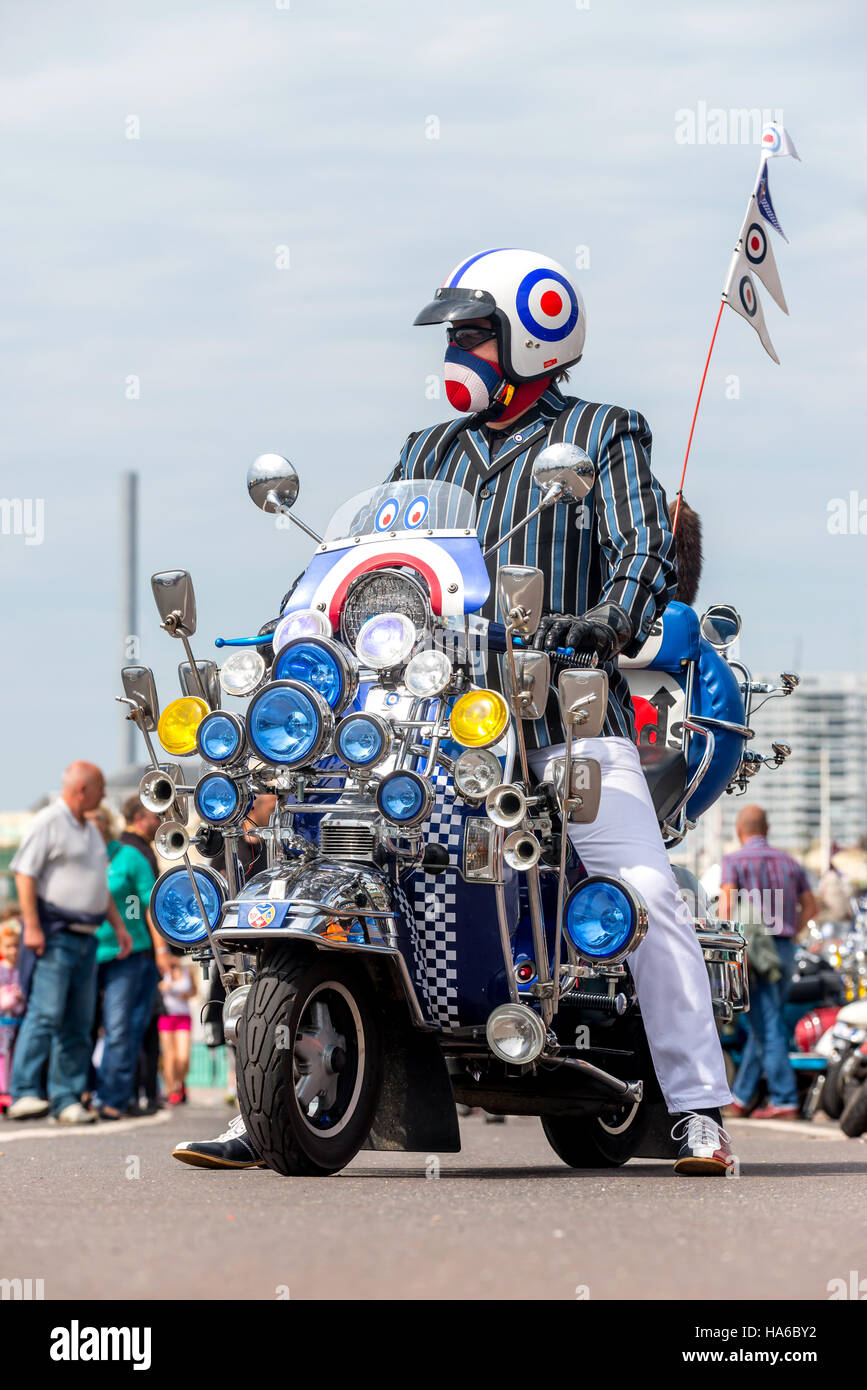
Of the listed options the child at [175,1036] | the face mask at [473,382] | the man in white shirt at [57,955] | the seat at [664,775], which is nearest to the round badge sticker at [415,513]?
the face mask at [473,382]

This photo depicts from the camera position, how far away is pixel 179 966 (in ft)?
56.2

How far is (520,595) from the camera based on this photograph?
537 cm

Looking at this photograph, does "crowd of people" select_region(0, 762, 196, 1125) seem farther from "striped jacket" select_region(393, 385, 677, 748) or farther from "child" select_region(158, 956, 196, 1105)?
"striped jacket" select_region(393, 385, 677, 748)

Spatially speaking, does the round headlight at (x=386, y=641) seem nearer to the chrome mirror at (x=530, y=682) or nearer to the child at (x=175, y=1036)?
the chrome mirror at (x=530, y=682)

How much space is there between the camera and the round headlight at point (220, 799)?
559 cm

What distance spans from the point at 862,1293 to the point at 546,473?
2629 millimetres

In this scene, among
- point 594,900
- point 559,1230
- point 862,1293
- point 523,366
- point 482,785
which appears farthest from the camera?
point 523,366

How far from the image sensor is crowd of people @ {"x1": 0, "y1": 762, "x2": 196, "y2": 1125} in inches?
434

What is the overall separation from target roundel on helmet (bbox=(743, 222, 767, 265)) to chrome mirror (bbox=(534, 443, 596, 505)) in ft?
9.06

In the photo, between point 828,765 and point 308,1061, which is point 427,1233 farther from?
point 828,765

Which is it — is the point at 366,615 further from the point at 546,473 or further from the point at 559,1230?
the point at 559,1230

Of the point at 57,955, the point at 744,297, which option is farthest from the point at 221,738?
the point at 57,955

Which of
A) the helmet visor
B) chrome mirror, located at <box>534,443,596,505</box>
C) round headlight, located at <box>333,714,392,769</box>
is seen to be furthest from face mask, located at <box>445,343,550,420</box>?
round headlight, located at <box>333,714,392,769</box>
